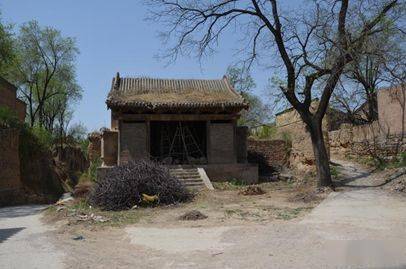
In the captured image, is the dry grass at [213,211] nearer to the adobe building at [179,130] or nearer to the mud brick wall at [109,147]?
the adobe building at [179,130]

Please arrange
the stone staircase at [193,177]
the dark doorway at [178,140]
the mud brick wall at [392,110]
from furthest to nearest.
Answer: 1. the dark doorway at [178,140]
2. the stone staircase at [193,177]
3. the mud brick wall at [392,110]

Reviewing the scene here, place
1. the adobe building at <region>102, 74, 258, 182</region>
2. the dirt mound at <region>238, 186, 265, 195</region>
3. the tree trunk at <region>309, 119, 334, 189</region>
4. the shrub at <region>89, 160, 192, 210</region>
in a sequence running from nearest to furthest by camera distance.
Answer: the shrub at <region>89, 160, 192, 210</region> → the tree trunk at <region>309, 119, 334, 189</region> → the dirt mound at <region>238, 186, 265, 195</region> → the adobe building at <region>102, 74, 258, 182</region>

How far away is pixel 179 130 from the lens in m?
24.5

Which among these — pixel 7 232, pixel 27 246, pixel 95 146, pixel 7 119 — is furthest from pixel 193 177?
pixel 27 246

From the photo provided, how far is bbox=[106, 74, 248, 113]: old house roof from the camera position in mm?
22453

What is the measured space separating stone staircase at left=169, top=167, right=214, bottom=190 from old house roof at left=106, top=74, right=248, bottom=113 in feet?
10.0

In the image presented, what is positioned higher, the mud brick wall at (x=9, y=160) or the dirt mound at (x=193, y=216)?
the mud brick wall at (x=9, y=160)

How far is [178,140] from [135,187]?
992 centimetres

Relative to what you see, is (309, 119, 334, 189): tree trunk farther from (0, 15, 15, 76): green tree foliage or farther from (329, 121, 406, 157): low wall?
(0, 15, 15, 76): green tree foliage

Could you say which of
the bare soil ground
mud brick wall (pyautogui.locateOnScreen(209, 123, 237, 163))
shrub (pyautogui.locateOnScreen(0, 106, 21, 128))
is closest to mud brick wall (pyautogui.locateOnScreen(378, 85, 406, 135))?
the bare soil ground

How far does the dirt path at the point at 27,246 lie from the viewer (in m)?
7.95

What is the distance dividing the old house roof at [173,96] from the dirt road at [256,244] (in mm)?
10798

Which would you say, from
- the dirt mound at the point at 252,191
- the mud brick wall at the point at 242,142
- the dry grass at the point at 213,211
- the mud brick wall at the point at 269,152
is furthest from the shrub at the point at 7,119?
the dirt mound at the point at 252,191

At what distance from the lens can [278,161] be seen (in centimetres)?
2617
